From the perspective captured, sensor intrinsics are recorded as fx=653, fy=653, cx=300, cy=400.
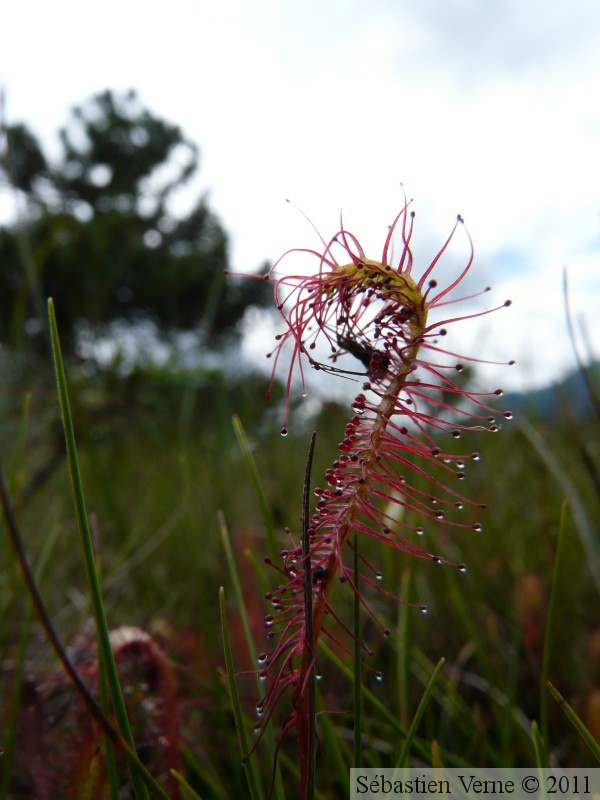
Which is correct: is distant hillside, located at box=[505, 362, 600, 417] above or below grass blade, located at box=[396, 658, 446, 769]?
above

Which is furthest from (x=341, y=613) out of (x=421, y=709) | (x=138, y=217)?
(x=138, y=217)

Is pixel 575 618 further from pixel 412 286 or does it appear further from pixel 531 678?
pixel 412 286

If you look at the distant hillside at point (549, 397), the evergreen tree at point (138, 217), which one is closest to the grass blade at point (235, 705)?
the distant hillside at point (549, 397)

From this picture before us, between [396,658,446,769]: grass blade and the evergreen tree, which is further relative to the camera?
the evergreen tree

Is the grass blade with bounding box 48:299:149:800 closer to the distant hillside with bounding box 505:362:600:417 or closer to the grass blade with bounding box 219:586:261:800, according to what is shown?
the grass blade with bounding box 219:586:261:800

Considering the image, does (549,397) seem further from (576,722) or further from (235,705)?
(235,705)

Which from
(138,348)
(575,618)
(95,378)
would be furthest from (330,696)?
(138,348)

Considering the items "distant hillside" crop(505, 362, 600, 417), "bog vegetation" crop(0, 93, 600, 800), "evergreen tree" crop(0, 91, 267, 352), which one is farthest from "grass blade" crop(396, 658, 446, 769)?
"evergreen tree" crop(0, 91, 267, 352)

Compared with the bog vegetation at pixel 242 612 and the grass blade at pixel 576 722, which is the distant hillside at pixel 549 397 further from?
the grass blade at pixel 576 722

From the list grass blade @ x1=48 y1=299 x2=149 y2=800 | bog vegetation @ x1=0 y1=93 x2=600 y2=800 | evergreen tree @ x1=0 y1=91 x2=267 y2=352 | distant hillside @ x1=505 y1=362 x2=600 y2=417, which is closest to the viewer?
grass blade @ x1=48 y1=299 x2=149 y2=800
